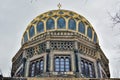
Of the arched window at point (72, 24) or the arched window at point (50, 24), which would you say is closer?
the arched window at point (50, 24)

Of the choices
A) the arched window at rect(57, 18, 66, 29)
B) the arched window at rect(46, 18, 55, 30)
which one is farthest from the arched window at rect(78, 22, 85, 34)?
the arched window at rect(46, 18, 55, 30)

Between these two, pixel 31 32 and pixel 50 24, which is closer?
pixel 50 24

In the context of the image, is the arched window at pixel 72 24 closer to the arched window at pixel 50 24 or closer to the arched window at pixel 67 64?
the arched window at pixel 50 24

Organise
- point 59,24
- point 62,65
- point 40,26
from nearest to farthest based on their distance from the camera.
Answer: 1. point 62,65
2. point 59,24
3. point 40,26

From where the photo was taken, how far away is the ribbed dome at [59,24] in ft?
124

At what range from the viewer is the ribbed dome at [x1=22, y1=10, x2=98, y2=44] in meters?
37.9

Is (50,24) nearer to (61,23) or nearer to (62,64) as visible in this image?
(61,23)

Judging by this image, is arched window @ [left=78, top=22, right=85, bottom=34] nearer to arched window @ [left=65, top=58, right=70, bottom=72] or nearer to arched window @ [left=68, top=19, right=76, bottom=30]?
arched window @ [left=68, top=19, right=76, bottom=30]

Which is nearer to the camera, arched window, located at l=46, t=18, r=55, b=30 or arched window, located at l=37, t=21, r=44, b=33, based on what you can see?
arched window, located at l=46, t=18, r=55, b=30

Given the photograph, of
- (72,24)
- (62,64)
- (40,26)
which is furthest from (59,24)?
(62,64)

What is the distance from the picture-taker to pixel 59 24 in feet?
125

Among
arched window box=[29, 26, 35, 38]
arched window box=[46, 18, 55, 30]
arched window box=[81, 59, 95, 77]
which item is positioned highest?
arched window box=[46, 18, 55, 30]

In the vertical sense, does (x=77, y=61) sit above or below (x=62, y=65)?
above

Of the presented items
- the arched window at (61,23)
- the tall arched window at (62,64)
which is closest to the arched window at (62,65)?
the tall arched window at (62,64)
